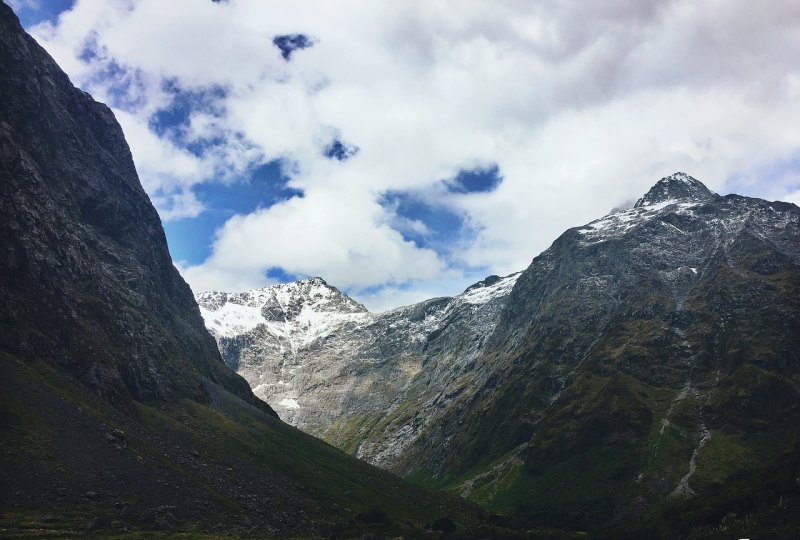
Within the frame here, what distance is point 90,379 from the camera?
6166 inches

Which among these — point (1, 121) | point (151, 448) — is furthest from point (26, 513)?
point (1, 121)

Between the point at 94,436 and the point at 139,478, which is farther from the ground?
the point at 94,436

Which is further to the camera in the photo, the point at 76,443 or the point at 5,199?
the point at 5,199

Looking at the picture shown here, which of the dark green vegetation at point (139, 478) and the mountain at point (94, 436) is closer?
the dark green vegetation at point (139, 478)

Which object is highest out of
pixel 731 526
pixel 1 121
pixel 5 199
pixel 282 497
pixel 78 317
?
pixel 1 121

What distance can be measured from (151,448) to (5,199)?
3412 inches

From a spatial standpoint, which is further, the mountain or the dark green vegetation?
the mountain

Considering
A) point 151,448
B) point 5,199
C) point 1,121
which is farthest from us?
point 1,121

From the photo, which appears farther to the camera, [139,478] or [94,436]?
[94,436]

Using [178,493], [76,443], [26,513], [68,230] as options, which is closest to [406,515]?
[178,493]

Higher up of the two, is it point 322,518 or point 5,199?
point 5,199

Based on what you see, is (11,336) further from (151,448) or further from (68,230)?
(68,230)

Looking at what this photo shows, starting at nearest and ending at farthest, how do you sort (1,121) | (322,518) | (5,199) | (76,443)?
(76,443) → (322,518) → (5,199) → (1,121)

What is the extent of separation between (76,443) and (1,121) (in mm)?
112805
